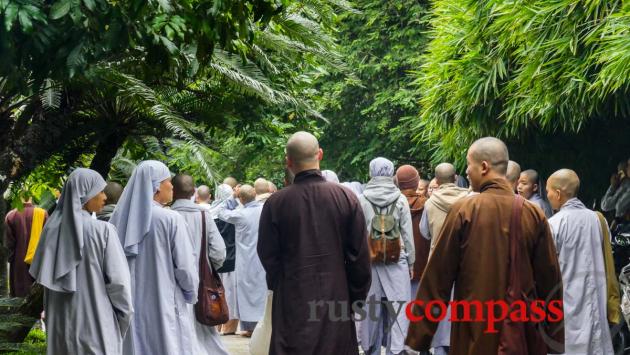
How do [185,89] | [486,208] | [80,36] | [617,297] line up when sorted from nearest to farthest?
[80,36], [486,208], [617,297], [185,89]

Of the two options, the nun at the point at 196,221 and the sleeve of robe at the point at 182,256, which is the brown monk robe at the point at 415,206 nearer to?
the nun at the point at 196,221

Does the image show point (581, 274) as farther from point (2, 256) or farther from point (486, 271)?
point (2, 256)

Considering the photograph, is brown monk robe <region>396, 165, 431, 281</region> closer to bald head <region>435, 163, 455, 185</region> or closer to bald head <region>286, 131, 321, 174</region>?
bald head <region>435, 163, 455, 185</region>

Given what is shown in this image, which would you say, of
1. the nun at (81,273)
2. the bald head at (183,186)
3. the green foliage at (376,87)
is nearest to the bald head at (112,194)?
the bald head at (183,186)

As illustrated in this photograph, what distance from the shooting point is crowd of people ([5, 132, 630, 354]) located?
621 centimetres

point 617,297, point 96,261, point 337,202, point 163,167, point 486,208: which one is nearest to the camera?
point 486,208

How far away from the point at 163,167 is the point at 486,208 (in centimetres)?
374

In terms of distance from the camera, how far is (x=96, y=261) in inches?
301

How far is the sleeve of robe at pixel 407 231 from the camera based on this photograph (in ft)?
36.6

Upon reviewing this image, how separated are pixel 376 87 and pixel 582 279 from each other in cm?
2108

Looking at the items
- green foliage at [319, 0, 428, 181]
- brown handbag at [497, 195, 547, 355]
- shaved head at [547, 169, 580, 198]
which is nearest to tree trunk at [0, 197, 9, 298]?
shaved head at [547, 169, 580, 198]

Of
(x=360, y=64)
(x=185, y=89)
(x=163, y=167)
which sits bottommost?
(x=163, y=167)

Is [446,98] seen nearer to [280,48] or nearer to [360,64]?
[280,48]

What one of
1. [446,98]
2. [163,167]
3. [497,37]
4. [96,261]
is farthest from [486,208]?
[446,98]
